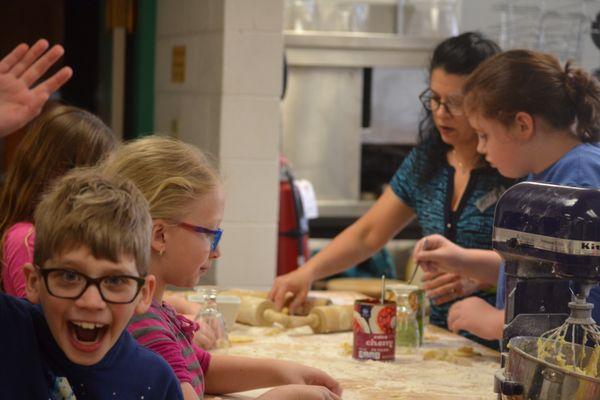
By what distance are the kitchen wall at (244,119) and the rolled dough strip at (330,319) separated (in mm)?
1700

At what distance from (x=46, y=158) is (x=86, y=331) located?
96 centimetres

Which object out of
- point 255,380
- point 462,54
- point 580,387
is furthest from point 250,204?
point 580,387

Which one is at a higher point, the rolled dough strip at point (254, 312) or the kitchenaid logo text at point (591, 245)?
the kitchenaid logo text at point (591, 245)

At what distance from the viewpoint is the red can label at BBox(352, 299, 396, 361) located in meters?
2.35

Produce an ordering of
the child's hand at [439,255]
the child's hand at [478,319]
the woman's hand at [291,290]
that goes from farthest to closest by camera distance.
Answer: the woman's hand at [291,290] < the child's hand at [439,255] < the child's hand at [478,319]

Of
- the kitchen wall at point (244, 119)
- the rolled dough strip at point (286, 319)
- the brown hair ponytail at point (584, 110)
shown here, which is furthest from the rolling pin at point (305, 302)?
the kitchen wall at point (244, 119)

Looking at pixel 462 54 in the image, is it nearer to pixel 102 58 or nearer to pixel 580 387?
pixel 580 387

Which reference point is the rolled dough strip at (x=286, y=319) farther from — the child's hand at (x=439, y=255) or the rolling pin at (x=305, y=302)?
the child's hand at (x=439, y=255)

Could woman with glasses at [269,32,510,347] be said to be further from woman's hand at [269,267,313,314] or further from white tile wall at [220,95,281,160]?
white tile wall at [220,95,281,160]

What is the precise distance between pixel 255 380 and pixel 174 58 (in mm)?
3044

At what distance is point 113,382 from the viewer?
1485 mm

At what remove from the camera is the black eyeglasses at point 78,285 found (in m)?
1.40

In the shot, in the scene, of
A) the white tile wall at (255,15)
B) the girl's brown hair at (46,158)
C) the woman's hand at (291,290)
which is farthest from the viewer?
the white tile wall at (255,15)

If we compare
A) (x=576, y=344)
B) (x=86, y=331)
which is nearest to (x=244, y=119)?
(x=576, y=344)
